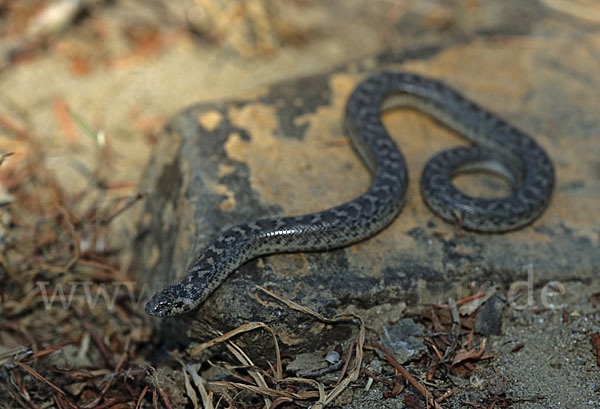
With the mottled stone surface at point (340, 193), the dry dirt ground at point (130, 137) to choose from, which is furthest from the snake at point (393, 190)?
the dry dirt ground at point (130, 137)

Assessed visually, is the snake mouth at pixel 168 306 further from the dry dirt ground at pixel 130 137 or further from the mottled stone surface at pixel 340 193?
the dry dirt ground at pixel 130 137

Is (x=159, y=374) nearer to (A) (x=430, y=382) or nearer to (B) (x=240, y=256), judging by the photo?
(B) (x=240, y=256)

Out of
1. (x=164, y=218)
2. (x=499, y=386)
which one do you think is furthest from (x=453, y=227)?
(x=164, y=218)

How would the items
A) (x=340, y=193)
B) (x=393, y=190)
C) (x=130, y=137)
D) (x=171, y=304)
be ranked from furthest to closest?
(x=130, y=137)
(x=340, y=193)
(x=393, y=190)
(x=171, y=304)

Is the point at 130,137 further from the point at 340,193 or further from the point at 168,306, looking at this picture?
the point at 168,306

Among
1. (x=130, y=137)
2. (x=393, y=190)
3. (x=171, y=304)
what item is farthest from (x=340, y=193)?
(x=130, y=137)

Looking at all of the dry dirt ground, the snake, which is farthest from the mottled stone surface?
the dry dirt ground
